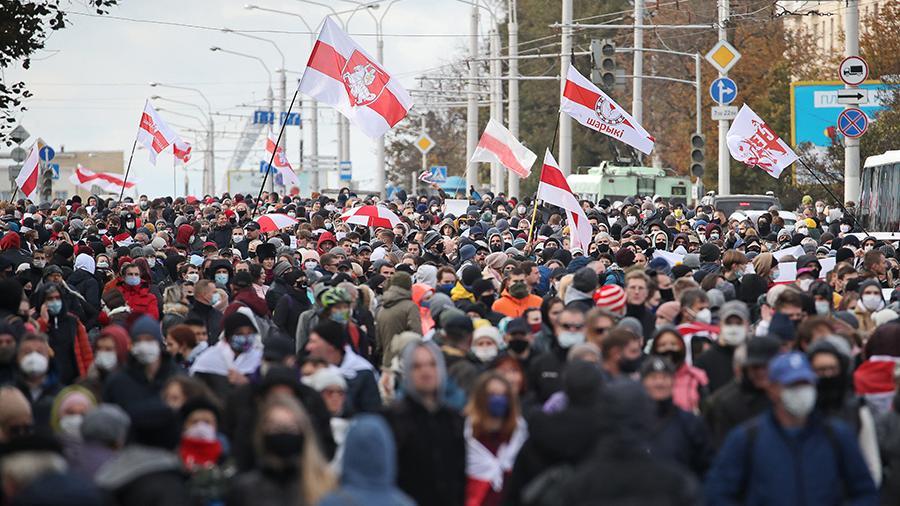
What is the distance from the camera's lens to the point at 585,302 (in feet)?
46.0

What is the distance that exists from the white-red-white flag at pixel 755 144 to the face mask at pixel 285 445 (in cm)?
2387

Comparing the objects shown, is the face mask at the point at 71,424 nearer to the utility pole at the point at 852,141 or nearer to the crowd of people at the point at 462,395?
the crowd of people at the point at 462,395

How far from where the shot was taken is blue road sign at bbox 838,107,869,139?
29766 mm

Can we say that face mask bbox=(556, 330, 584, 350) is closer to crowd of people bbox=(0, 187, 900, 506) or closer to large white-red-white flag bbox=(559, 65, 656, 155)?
crowd of people bbox=(0, 187, 900, 506)

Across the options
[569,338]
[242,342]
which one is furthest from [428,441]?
[242,342]

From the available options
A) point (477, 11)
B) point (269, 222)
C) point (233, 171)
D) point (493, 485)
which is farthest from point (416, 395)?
point (233, 171)

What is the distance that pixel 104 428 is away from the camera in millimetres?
8016

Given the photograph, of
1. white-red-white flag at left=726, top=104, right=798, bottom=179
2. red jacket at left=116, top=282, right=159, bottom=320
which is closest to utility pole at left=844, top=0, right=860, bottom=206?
white-red-white flag at left=726, top=104, right=798, bottom=179

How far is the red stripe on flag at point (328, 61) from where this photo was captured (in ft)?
82.1

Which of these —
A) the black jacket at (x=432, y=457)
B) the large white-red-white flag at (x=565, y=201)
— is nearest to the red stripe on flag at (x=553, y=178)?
the large white-red-white flag at (x=565, y=201)

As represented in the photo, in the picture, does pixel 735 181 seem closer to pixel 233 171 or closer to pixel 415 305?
pixel 233 171

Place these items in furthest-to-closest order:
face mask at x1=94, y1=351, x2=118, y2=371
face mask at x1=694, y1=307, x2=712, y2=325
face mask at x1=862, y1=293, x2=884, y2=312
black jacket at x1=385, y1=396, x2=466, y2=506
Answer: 1. face mask at x1=862, y1=293, x2=884, y2=312
2. face mask at x1=694, y1=307, x2=712, y2=325
3. face mask at x1=94, y1=351, x2=118, y2=371
4. black jacket at x1=385, y1=396, x2=466, y2=506

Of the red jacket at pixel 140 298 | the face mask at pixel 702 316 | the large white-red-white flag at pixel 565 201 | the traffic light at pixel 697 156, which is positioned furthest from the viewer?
the traffic light at pixel 697 156

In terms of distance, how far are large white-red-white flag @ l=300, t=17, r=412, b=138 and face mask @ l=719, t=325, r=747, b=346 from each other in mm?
14802
